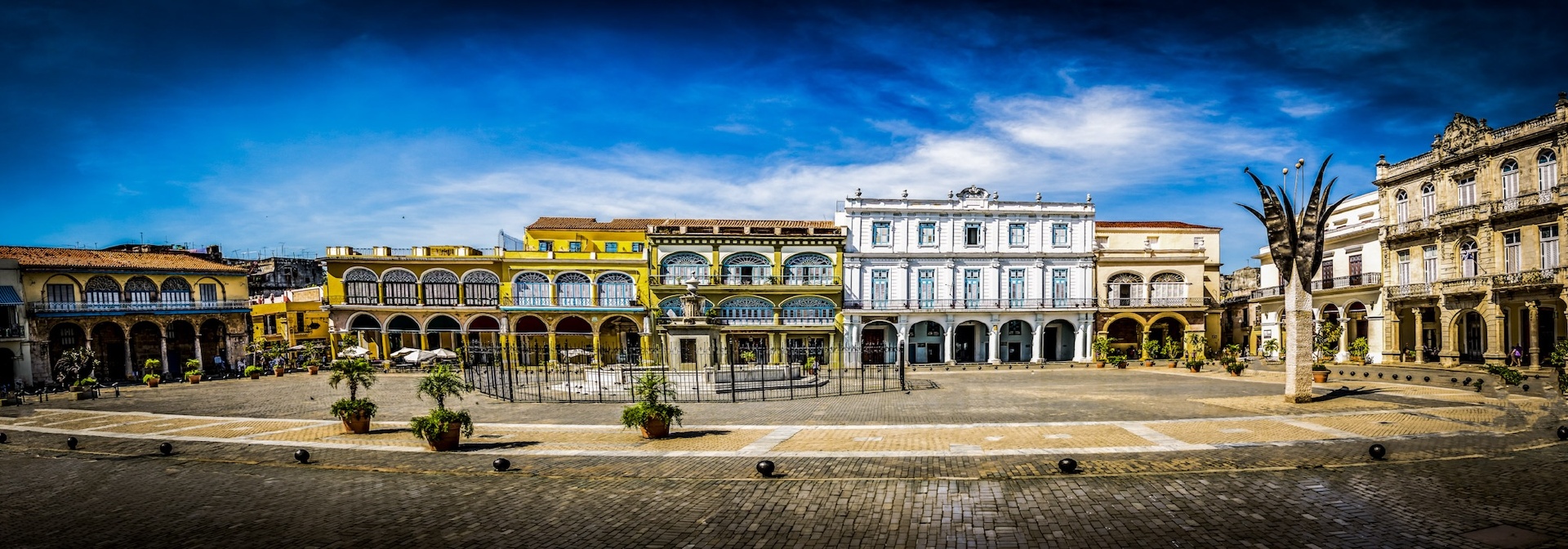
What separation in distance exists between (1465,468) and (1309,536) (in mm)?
5372

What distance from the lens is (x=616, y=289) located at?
4253 cm

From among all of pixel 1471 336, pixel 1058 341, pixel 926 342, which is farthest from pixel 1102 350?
pixel 1471 336

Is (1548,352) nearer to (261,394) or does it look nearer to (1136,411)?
(1136,411)

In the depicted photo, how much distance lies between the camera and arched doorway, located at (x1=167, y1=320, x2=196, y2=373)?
39562 millimetres

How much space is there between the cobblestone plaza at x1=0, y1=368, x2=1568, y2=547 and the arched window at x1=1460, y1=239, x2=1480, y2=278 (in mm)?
17330

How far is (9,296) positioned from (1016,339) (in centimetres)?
5307

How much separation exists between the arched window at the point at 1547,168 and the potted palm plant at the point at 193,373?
60.5m

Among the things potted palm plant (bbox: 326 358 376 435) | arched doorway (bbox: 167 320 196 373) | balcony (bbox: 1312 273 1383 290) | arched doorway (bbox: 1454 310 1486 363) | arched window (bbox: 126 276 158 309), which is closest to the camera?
potted palm plant (bbox: 326 358 376 435)

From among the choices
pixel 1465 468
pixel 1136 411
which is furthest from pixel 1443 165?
pixel 1465 468

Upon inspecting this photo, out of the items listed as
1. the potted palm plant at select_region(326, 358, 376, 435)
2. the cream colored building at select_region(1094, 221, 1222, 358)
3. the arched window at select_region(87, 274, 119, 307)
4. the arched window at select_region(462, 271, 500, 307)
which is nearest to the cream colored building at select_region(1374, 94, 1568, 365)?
the cream colored building at select_region(1094, 221, 1222, 358)

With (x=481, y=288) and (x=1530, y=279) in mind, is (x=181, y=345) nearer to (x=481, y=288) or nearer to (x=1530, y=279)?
(x=481, y=288)

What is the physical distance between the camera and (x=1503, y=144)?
95.2 feet

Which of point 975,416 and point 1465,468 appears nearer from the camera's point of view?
point 1465,468

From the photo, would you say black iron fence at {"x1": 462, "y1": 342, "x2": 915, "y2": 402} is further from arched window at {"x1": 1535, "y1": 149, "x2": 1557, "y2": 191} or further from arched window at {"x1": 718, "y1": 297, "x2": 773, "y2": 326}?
arched window at {"x1": 1535, "y1": 149, "x2": 1557, "y2": 191}
